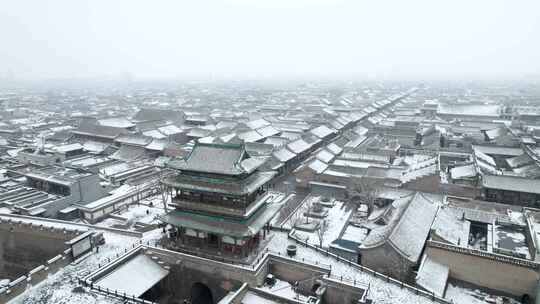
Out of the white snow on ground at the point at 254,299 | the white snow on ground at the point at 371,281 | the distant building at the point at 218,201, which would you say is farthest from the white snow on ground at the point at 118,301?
the white snow on ground at the point at 254,299

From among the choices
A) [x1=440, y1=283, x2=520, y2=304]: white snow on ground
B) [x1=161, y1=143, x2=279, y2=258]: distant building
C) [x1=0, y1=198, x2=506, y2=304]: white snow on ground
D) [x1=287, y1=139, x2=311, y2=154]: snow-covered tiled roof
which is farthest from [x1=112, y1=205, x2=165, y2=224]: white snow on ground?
[x1=440, y1=283, x2=520, y2=304]: white snow on ground

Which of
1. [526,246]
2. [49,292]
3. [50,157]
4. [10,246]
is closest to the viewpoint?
[49,292]

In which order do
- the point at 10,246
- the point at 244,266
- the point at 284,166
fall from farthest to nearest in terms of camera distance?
the point at 284,166 < the point at 10,246 < the point at 244,266

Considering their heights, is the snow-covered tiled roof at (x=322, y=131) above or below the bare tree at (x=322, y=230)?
above

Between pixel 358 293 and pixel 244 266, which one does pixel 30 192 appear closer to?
pixel 244 266

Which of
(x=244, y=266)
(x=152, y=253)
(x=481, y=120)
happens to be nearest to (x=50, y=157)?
(x=152, y=253)

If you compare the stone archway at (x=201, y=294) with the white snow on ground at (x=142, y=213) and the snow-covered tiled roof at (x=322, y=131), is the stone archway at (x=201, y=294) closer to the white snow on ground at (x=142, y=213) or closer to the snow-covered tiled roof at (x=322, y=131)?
the white snow on ground at (x=142, y=213)
